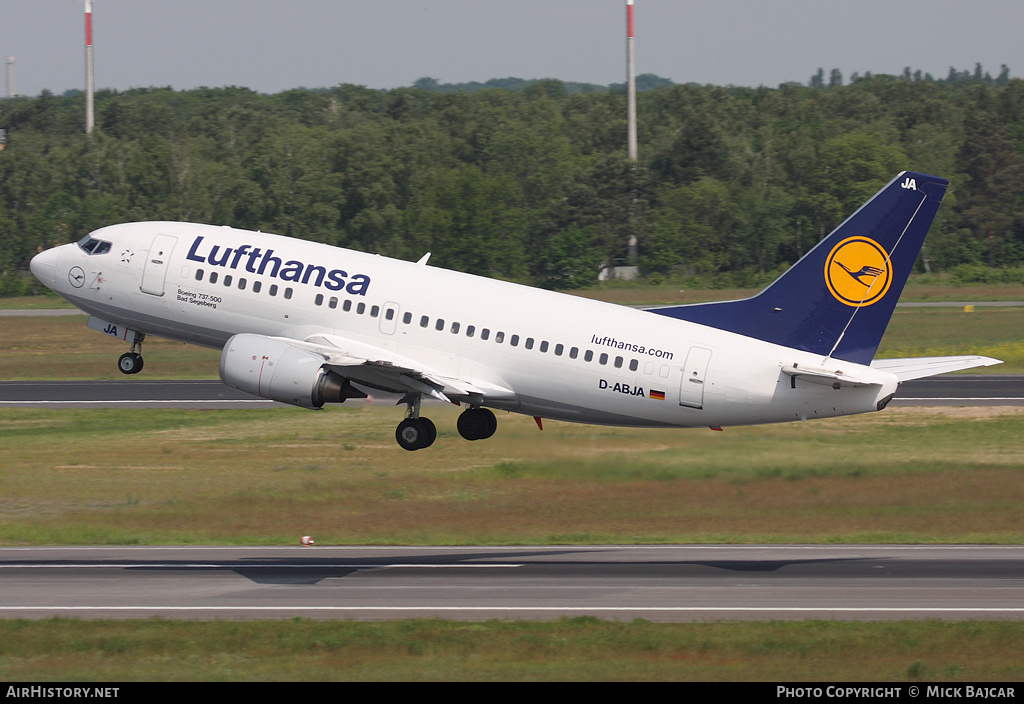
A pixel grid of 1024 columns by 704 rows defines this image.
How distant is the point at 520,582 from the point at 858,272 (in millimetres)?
13765

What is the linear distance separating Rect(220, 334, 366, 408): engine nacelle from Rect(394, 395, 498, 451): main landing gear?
3.29 metres

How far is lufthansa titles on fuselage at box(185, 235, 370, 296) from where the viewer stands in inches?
1571

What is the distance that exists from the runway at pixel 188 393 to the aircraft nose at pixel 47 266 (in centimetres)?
2345

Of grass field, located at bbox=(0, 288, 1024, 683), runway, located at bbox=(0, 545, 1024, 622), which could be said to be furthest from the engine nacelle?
grass field, located at bbox=(0, 288, 1024, 683)

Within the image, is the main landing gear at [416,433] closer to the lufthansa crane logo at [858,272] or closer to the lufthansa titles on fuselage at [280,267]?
the lufthansa titles on fuselage at [280,267]

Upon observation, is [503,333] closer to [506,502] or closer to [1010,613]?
[506,502]

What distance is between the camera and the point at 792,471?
4306 centimetres

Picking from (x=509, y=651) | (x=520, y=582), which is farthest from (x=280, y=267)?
(x=509, y=651)

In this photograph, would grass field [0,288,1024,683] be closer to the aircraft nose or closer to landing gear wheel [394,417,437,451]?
landing gear wheel [394,417,437,451]

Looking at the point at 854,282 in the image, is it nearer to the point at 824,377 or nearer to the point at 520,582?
the point at 824,377

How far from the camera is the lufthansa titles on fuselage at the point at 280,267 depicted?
3991cm

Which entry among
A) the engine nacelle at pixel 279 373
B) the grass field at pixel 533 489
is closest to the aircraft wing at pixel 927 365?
the grass field at pixel 533 489
